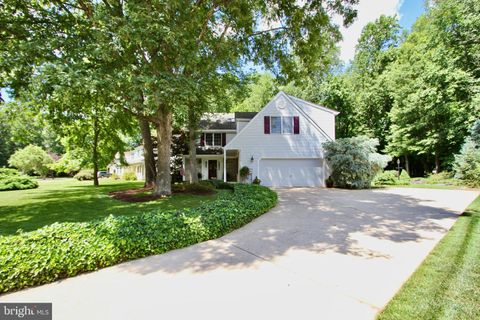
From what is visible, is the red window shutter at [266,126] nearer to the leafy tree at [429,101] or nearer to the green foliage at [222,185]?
the green foliage at [222,185]

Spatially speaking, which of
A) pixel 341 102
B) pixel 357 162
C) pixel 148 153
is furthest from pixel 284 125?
pixel 341 102

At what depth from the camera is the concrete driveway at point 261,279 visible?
2994mm

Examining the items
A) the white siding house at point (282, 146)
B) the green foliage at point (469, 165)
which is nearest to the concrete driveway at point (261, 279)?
the white siding house at point (282, 146)

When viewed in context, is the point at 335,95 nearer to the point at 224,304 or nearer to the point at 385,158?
the point at 385,158

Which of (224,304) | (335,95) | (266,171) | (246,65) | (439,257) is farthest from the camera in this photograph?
(335,95)

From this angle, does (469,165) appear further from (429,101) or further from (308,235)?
(308,235)

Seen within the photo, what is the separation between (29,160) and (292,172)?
131 feet

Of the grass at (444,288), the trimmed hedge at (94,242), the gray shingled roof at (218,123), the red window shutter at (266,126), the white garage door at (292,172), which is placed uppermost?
the gray shingled roof at (218,123)

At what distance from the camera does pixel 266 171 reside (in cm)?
1834

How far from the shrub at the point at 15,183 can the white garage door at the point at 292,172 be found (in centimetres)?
1830

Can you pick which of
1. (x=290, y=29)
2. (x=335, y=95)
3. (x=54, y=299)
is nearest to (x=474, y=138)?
(x=335, y=95)

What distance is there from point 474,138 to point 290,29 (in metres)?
16.5

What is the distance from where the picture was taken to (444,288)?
3.28 metres

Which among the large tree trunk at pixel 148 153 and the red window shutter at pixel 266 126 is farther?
the red window shutter at pixel 266 126
